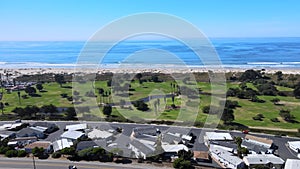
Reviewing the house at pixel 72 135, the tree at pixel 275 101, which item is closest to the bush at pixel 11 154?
the house at pixel 72 135

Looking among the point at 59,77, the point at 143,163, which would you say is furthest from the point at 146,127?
the point at 59,77

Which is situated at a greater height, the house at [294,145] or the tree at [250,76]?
the tree at [250,76]

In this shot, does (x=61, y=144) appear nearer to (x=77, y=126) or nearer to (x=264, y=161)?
(x=77, y=126)

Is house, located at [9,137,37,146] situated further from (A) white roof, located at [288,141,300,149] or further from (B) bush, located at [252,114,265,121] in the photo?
(B) bush, located at [252,114,265,121]

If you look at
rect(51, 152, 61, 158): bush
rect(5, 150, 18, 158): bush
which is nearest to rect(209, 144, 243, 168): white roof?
rect(51, 152, 61, 158): bush

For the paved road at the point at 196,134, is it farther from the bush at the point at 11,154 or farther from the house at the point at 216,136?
the bush at the point at 11,154

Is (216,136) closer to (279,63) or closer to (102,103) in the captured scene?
(102,103)
